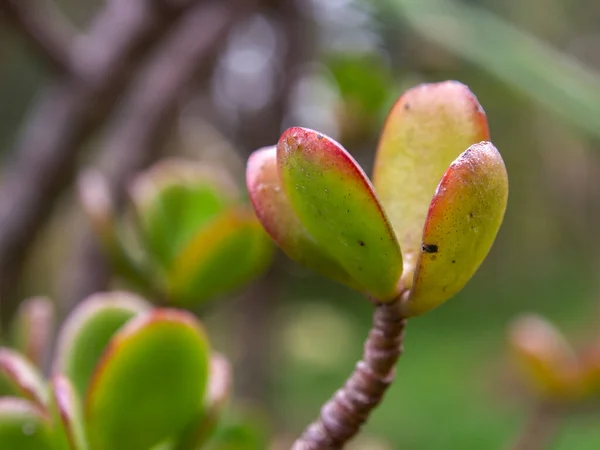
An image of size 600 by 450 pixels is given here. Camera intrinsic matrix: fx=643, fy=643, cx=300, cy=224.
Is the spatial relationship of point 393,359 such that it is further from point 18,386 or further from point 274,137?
point 274,137

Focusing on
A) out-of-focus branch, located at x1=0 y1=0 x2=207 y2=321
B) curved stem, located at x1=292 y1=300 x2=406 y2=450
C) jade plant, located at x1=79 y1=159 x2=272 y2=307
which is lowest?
out-of-focus branch, located at x1=0 y1=0 x2=207 y2=321

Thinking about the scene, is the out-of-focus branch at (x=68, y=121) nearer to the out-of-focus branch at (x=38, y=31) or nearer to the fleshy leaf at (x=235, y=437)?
the out-of-focus branch at (x=38, y=31)

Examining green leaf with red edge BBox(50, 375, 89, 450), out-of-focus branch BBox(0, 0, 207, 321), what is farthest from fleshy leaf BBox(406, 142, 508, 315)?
out-of-focus branch BBox(0, 0, 207, 321)

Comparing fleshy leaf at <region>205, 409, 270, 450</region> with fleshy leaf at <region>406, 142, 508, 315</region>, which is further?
fleshy leaf at <region>205, 409, 270, 450</region>

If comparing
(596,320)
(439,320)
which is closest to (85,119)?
(596,320)

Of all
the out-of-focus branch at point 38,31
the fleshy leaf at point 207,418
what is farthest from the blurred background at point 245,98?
the fleshy leaf at point 207,418

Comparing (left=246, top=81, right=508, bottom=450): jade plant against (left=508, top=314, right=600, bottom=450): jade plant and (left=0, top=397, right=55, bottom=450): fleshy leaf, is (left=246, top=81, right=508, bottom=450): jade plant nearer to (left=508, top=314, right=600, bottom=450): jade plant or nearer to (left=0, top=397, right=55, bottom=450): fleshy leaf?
(left=0, top=397, right=55, bottom=450): fleshy leaf
